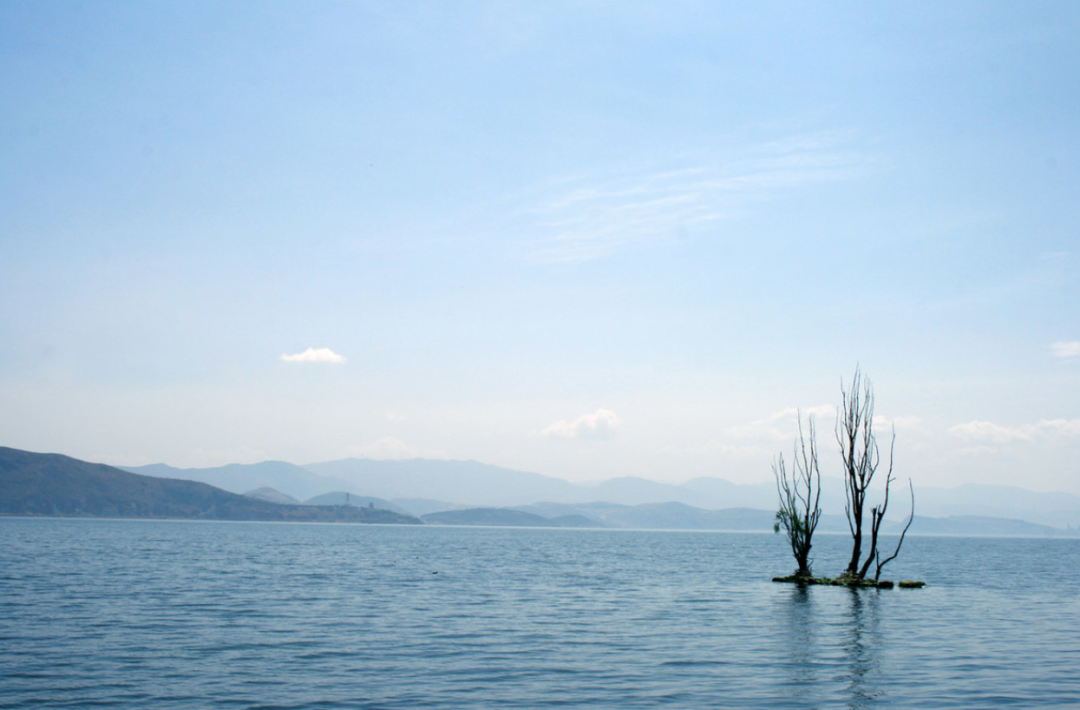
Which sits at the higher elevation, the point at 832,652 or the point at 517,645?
the point at 832,652

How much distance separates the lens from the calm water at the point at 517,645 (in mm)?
21234

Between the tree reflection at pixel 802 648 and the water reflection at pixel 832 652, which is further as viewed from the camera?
the tree reflection at pixel 802 648

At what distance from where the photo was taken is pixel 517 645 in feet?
96.4

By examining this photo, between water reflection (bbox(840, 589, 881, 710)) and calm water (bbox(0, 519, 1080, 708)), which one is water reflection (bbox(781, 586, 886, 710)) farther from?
calm water (bbox(0, 519, 1080, 708))

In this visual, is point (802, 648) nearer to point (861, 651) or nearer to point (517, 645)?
point (861, 651)

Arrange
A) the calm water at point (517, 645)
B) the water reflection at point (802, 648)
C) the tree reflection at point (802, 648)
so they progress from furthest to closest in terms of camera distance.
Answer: the water reflection at point (802, 648) < the tree reflection at point (802, 648) < the calm water at point (517, 645)

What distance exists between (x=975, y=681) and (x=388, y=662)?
1819cm

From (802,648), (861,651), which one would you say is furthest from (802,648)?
(861,651)

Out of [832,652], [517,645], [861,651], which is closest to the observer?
[832,652]

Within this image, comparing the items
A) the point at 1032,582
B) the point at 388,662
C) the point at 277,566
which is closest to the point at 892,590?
the point at 1032,582

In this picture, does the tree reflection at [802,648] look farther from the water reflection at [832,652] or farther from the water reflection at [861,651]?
the water reflection at [861,651]

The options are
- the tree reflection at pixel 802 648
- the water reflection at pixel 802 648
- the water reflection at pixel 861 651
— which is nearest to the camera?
the water reflection at pixel 861 651

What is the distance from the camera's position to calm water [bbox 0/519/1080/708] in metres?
21.2

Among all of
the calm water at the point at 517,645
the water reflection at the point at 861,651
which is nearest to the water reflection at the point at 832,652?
the water reflection at the point at 861,651
